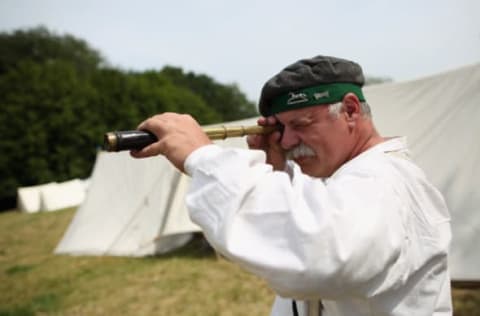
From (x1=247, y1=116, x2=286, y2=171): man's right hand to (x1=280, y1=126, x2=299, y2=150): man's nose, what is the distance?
4cm

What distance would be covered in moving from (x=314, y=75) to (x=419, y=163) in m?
3.01

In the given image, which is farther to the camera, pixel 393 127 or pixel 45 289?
pixel 45 289

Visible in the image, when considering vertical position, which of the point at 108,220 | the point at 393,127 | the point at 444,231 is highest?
the point at 444,231

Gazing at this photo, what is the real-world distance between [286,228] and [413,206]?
1.01ft

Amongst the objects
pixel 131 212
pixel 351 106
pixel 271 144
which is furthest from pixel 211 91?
pixel 351 106

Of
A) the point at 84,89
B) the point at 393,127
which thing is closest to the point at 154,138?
the point at 393,127

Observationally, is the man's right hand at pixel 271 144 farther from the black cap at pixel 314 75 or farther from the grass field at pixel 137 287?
the grass field at pixel 137 287

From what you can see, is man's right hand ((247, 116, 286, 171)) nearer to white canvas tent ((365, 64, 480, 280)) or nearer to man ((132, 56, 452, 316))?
man ((132, 56, 452, 316))

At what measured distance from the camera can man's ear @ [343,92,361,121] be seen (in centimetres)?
100

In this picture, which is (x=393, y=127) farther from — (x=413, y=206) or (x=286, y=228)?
(x=286, y=228)

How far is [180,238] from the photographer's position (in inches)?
253

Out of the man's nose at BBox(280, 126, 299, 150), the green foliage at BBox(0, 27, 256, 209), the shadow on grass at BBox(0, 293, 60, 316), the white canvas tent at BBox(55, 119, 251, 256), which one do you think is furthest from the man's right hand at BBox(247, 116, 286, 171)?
the green foliage at BBox(0, 27, 256, 209)

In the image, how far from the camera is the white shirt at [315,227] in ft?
1.95

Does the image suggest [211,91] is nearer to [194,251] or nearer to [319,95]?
[194,251]
